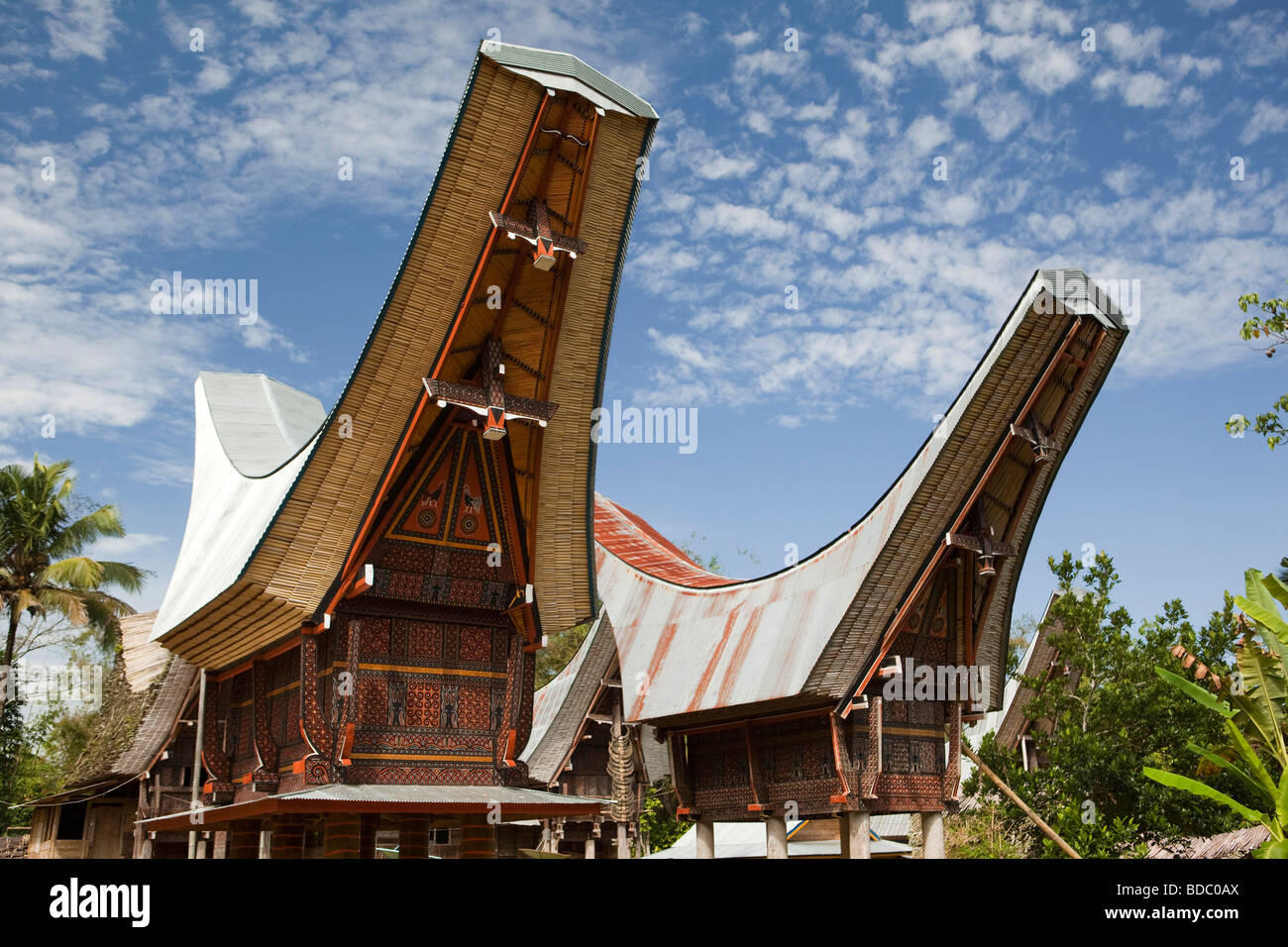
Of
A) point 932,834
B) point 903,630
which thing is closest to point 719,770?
point 932,834

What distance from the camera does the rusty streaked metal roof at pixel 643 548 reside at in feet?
71.3

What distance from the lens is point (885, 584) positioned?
53.3 ft

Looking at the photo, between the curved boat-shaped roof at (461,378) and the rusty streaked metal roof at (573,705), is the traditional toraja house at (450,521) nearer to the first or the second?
the curved boat-shaped roof at (461,378)

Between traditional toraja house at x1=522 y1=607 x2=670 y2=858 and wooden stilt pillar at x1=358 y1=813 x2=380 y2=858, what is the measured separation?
8.44 m

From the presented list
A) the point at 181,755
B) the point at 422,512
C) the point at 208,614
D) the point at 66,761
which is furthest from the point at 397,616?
the point at 66,761

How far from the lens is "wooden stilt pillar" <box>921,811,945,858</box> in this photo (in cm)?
1630

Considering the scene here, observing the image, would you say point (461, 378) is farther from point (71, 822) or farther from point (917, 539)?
point (71, 822)

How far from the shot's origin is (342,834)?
1288cm

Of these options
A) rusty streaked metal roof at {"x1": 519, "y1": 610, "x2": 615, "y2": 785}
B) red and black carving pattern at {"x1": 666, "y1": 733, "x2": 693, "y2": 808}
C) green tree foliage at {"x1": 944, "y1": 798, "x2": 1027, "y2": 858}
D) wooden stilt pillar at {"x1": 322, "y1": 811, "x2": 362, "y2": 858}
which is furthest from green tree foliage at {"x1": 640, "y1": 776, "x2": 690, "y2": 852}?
wooden stilt pillar at {"x1": 322, "y1": 811, "x2": 362, "y2": 858}

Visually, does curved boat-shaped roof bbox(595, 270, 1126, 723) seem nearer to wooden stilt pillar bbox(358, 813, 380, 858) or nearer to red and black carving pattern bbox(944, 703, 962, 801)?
red and black carving pattern bbox(944, 703, 962, 801)

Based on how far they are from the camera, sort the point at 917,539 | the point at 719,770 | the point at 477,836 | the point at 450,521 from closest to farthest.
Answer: the point at 477,836 → the point at 450,521 → the point at 917,539 → the point at 719,770

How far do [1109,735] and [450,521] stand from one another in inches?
493
